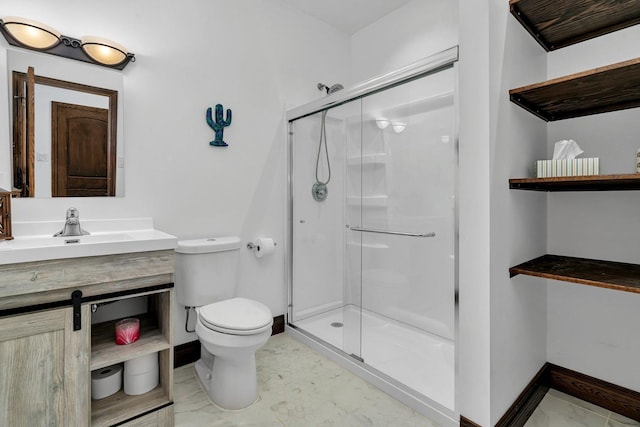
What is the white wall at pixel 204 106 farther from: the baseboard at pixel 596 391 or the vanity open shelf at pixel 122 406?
the baseboard at pixel 596 391

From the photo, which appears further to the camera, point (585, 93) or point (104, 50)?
point (104, 50)

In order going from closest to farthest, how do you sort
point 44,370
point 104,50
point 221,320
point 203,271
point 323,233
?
point 44,370
point 221,320
point 104,50
point 203,271
point 323,233

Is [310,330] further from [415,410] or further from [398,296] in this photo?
[415,410]

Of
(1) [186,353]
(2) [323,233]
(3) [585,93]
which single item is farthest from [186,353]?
(3) [585,93]

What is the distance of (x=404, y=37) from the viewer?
2.73 m

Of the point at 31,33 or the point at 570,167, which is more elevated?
the point at 31,33

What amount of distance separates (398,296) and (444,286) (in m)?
0.33

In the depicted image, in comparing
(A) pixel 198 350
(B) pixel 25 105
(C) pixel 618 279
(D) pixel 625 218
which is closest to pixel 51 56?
(B) pixel 25 105

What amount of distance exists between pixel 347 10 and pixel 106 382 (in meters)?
3.07

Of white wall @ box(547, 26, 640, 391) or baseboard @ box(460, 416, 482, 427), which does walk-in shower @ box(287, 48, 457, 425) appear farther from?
white wall @ box(547, 26, 640, 391)

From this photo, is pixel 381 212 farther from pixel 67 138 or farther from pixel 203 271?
pixel 67 138

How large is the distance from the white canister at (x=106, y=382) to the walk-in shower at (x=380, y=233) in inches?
48.9

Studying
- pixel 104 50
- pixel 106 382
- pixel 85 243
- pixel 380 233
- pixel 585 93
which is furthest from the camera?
pixel 380 233

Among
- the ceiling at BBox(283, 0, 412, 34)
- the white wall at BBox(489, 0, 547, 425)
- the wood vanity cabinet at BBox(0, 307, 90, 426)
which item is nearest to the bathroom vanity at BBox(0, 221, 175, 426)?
the wood vanity cabinet at BBox(0, 307, 90, 426)
